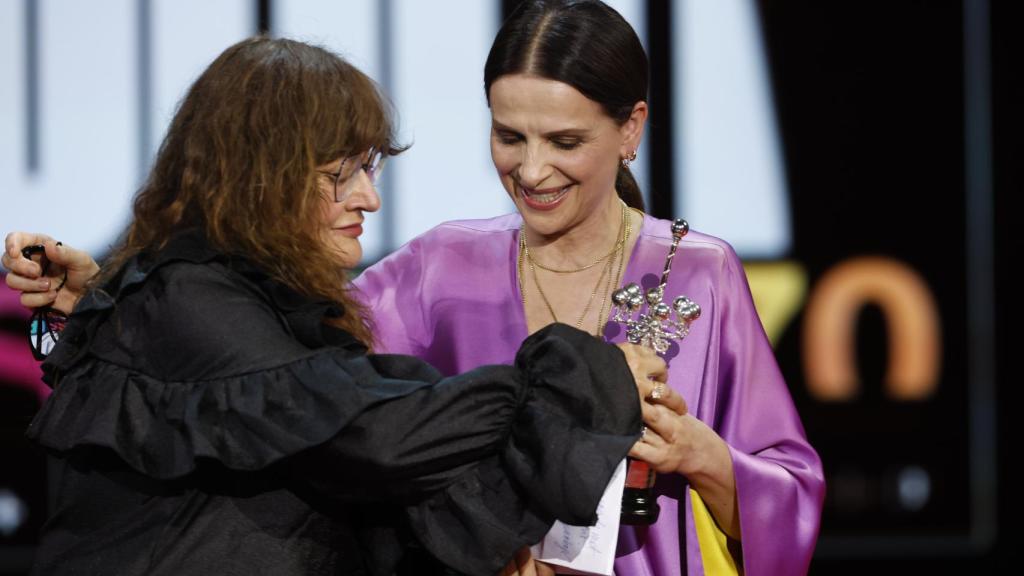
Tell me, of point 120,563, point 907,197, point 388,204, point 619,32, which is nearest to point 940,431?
point 907,197

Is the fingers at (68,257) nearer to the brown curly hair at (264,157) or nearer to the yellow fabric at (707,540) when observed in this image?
the brown curly hair at (264,157)

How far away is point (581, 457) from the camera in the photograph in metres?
1.63

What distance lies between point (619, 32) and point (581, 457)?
0.84 metres

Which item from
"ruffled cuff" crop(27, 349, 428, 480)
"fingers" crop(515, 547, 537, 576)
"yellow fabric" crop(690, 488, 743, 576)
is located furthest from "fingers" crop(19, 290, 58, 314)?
"yellow fabric" crop(690, 488, 743, 576)

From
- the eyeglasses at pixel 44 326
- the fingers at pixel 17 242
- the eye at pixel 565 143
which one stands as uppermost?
the eye at pixel 565 143

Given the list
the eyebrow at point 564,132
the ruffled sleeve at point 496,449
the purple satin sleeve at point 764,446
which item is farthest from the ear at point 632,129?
the ruffled sleeve at point 496,449

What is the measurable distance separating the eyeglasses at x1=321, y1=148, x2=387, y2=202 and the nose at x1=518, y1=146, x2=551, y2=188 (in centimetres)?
28

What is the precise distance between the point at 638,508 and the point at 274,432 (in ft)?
2.01

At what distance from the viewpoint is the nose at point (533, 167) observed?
213cm

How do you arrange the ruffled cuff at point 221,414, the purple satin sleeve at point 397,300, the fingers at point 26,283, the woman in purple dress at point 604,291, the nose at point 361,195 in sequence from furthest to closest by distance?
the purple satin sleeve at point 397,300 → the woman in purple dress at point 604,291 → the fingers at point 26,283 → the nose at point 361,195 → the ruffled cuff at point 221,414

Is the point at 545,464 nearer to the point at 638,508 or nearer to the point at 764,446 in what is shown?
the point at 638,508

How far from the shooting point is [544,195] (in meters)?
2.20

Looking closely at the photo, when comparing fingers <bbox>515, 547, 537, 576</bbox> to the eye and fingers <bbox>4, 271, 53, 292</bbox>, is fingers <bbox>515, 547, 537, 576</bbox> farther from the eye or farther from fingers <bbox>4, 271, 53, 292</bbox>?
fingers <bbox>4, 271, 53, 292</bbox>

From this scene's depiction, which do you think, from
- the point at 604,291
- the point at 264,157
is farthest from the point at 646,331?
the point at 264,157
